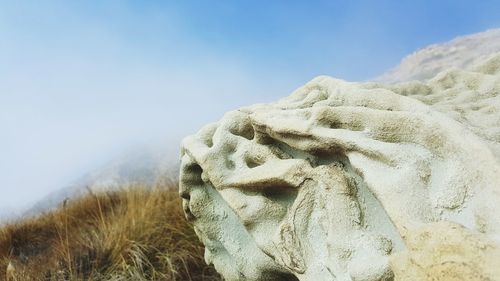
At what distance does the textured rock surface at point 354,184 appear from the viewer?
3.45ft

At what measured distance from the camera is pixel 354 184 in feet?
4.37

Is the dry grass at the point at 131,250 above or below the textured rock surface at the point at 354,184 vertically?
below

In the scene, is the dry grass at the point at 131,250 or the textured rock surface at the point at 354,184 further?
the dry grass at the point at 131,250

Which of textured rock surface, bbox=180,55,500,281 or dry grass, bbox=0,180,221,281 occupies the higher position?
textured rock surface, bbox=180,55,500,281

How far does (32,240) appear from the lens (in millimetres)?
4340

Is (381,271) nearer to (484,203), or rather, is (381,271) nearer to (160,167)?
(484,203)

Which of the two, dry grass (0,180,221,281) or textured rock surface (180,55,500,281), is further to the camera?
dry grass (0,180,221,281)

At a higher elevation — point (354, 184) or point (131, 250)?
point (354, 184)

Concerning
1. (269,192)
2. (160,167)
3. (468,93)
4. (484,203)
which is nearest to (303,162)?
(269,192)

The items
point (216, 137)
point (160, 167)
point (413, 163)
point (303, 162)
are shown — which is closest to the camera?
point (413, 163)

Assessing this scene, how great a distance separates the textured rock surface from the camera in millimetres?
1051

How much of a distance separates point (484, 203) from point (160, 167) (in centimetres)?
389

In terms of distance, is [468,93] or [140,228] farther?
[140,228]

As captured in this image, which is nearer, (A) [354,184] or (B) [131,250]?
(A) [354,184]
